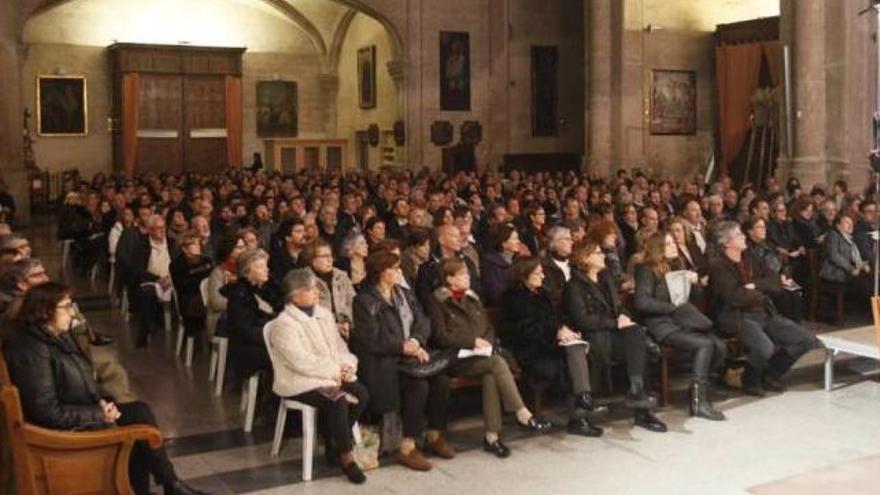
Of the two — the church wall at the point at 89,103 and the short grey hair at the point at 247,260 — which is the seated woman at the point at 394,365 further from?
the church wall at the point at 89,103

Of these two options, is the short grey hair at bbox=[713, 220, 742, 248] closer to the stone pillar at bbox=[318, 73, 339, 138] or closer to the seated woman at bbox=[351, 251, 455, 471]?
the seated woman at bbox=[351, 251, 455, 471]

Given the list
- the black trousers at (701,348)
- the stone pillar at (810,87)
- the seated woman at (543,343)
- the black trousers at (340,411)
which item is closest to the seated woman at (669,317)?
the black trousers at (701,348)

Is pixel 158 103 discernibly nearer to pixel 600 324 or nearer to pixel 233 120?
pixel 233 120

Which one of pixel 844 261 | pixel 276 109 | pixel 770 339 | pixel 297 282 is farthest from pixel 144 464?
pixel 276 109

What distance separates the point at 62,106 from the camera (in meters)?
25.0

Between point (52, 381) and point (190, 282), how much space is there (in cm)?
397

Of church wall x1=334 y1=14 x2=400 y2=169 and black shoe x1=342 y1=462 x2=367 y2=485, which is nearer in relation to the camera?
black shoe x1=342 y1=462 x2=367 y2=485

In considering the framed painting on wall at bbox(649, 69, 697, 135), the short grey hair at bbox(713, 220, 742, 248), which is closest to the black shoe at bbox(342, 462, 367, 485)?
the short grey hair at bbox(713, 220, 742, 248)

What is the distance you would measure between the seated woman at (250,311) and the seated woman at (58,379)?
1602 millimetres

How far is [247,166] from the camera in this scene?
26859 mm

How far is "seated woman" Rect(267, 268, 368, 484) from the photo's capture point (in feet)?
20.5

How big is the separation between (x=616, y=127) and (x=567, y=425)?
48.4 ft

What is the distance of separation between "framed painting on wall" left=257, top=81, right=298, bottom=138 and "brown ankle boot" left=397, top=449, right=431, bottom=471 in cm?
2186

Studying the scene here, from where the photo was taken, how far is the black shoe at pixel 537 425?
704 centimetres
